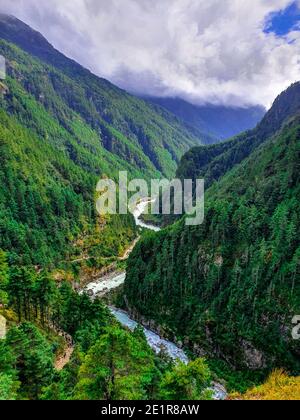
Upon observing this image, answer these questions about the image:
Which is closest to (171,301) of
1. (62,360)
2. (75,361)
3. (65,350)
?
(65,350)

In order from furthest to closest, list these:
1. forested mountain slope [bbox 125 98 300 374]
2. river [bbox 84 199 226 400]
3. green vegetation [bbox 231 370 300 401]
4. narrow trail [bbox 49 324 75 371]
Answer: forested mountain slope [bbox 125 98 300 374] < river [bbox 84 199 226 400] < narrow trail [bbox 49 324 75 371] < green vegetation [bbox 231 370 300 401]

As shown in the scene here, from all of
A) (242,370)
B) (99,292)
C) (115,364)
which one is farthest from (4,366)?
(99,292)

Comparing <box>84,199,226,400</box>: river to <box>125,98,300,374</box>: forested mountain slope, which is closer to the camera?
<box>84,199,226,400</box>: river

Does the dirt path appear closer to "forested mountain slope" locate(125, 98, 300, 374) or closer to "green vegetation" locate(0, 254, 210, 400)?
"green vegetation" locate(0, 254, 210, 400)

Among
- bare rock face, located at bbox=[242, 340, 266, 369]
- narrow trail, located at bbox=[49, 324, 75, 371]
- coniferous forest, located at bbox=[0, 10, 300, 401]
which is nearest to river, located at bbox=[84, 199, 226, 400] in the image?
coniferous forest, located at bbox=[0, 10, 300, 401]

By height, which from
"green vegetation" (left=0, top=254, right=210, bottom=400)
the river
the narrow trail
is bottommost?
the river

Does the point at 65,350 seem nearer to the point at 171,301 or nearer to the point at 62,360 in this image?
the point at 62,360
